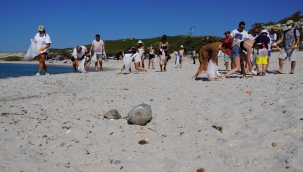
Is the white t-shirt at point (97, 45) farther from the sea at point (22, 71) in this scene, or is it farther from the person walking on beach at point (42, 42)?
the sea at point (22, 71)

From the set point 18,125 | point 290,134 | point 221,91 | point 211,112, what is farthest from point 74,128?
point 221,91

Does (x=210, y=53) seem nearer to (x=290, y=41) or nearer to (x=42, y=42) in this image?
(x=290, y=41)

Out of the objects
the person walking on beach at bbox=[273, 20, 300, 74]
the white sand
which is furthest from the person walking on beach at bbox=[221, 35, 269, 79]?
the white sand

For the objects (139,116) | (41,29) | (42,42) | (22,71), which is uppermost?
(41,29)

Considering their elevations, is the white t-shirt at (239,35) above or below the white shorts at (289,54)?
above

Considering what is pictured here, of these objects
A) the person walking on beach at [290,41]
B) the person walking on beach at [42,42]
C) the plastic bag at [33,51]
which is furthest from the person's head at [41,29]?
the person walking on beach at [290,41]

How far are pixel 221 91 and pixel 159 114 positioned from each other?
212cm

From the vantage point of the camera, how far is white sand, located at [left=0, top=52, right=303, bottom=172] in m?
2.88

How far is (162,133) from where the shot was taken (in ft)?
12.6

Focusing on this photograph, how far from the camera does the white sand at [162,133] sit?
2.88 m

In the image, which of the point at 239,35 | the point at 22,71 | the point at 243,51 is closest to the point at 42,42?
the point at 239,35

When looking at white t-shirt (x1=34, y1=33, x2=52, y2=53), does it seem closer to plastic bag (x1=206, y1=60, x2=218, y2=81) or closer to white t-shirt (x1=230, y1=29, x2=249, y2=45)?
plastic bag (x1=206, y1=60, x2=218, y2=81)

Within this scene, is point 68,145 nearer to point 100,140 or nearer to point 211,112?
point 100,140

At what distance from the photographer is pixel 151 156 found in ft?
10.2
